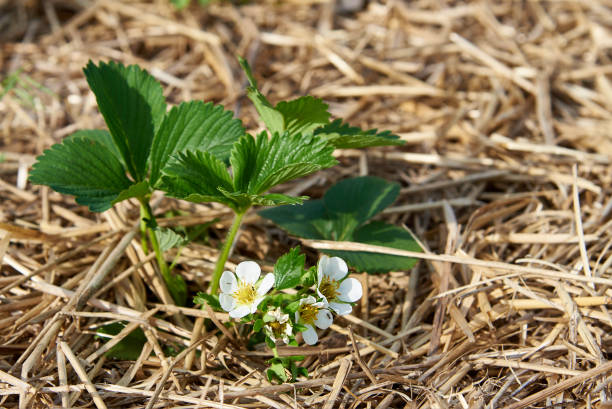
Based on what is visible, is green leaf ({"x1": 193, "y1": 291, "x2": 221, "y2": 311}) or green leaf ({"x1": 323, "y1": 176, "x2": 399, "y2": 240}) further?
green leaf ({"x1": 323, "y1": 176, "x2": 399, "y2": 240})

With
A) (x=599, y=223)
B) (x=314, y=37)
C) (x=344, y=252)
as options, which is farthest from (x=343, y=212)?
(x=314, y=37)

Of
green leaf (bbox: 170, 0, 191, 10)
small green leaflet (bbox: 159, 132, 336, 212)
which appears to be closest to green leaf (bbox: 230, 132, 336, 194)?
small green leaflet (bbox: 159, 132, 336, 212)

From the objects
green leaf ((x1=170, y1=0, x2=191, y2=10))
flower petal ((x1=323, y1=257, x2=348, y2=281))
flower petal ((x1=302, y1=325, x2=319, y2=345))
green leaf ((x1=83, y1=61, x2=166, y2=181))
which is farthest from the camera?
green leaf ((x1=170, y1=0, x2=191, y2=10))

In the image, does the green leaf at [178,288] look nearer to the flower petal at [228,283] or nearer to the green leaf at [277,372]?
the flower petal at [228,283]

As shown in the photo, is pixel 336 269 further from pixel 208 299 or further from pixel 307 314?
pixel 208 299

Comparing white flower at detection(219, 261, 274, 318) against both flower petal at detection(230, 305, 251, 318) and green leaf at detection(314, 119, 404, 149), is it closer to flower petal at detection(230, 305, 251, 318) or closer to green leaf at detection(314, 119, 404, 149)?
flower petal at detection(230, 305, 251, 318)

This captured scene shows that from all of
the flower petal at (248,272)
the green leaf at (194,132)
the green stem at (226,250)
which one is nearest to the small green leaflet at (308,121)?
the green leaf at (194,132)

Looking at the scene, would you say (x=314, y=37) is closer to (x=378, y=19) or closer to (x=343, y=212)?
(x=378, y=19)
